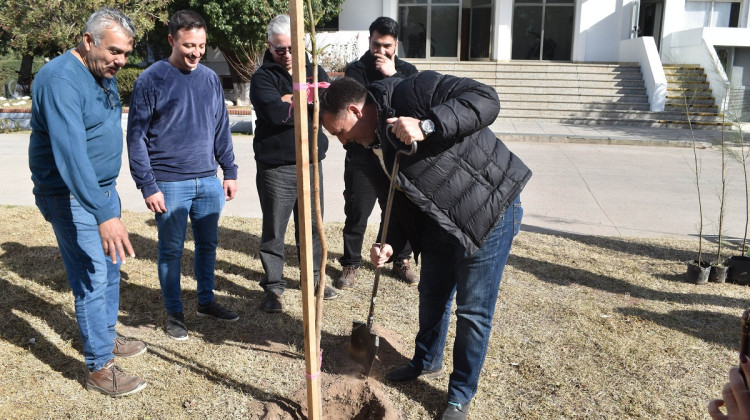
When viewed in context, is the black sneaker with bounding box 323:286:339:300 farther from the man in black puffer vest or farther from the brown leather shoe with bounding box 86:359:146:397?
the brown leather shoe with bounding box 86:359:146:397

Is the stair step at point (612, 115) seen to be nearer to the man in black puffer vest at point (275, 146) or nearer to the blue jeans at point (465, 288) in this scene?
the man in black puffer vest at point (275, 146)

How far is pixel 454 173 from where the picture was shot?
247 centimetres

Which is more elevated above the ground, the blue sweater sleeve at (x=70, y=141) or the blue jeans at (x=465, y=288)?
the blue sweater sleeve at (x=70, y=141)

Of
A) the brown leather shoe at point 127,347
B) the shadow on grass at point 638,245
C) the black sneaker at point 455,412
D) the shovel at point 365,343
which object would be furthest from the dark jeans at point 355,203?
the shadow on grass at point 638,245

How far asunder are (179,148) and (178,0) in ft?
49.1

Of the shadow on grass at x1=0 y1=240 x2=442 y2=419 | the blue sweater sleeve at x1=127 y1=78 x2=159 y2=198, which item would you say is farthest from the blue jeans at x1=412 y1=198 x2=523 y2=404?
the blue sweater sleeve at x1=127 y1=78 x2=159 y2=198

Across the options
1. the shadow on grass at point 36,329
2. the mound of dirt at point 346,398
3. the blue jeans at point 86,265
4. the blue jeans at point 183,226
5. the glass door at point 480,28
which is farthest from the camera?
the glass door at point 480,28

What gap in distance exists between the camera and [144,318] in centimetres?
405

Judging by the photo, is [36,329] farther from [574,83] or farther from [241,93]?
[574,83]

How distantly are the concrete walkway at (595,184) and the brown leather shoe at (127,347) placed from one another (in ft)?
10.8

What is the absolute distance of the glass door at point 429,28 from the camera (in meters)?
21.1

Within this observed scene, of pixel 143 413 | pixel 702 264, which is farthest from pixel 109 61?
pixel 702 264

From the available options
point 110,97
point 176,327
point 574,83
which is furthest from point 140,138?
point 574,83

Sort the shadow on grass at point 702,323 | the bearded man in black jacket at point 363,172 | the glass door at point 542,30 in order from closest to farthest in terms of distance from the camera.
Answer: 1. the shadow on grass at point 702,323
2. the bearded man in black jacket at point 363,172
3. the glass door at point 542,30
